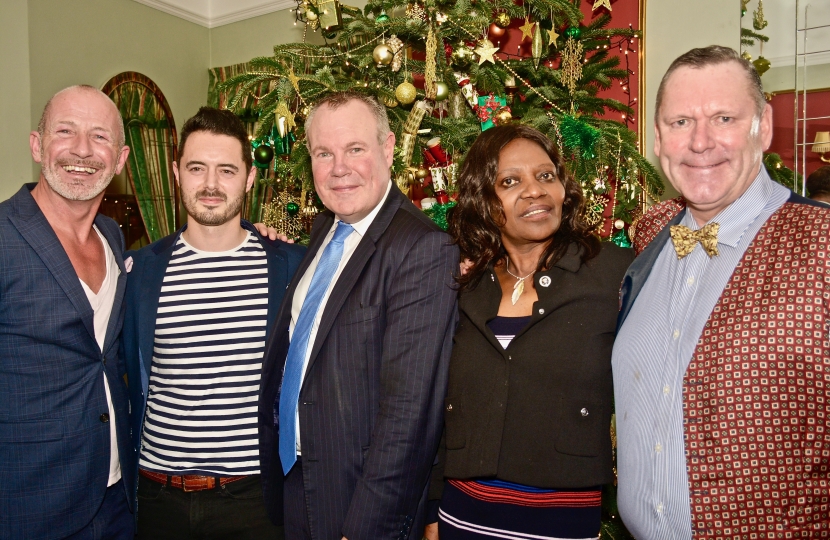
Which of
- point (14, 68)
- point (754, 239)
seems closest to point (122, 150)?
point (754, 239)

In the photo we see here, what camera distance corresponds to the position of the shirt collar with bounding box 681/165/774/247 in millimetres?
1464

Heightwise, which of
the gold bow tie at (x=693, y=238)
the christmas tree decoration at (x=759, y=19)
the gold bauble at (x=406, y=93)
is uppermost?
the christmas tree decoration at (x=759, y=19)

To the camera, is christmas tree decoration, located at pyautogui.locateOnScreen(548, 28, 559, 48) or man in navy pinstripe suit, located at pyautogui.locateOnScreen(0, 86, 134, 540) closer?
man in navy pinstripe suit, located at pyautogui.locateOnScreen(0, 86, 134, 540)

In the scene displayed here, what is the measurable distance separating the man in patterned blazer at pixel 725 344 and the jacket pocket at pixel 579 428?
0.09 meters

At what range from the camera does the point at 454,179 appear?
280 centimetres

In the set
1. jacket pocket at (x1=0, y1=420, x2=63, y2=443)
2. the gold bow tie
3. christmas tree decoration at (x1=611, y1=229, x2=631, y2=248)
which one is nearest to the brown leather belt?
jacket pocket at (x1=0, y1=420, x2=63, y2=443)

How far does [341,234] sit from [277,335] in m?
0.39

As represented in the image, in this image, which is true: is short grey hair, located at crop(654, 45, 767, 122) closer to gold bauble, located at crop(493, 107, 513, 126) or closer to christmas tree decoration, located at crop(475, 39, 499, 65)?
gold bauble, located at crop(493, 107, 513, 126)

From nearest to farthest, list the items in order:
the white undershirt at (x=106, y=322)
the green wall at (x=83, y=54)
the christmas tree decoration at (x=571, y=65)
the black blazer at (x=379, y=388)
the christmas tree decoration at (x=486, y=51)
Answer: the black blazer at (x=379, y=388), the white undershirt at (x=106, y=322), the christmas tree decoration at (x=486, y=51), the christmas tree decoration at (x=571, y=65), the green wall at (x=83, y=54)

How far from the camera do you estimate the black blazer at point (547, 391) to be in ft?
5.56

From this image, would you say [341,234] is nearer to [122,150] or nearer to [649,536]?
[122,150]

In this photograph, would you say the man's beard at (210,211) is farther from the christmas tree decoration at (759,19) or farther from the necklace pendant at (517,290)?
the christmas tree decoration at (759,19)

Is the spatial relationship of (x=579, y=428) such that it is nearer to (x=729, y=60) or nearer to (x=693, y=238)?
(x=693, y=238)

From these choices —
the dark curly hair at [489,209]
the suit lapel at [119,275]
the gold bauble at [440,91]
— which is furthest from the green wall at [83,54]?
the dark curly hair at [489,209]
